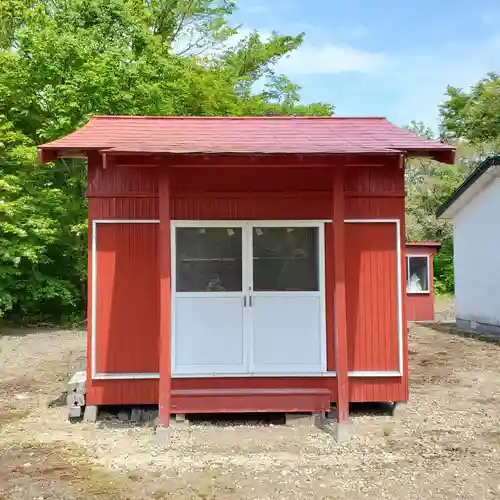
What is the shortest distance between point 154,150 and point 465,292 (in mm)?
10336

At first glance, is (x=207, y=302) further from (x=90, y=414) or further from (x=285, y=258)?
(x=90, y=414)

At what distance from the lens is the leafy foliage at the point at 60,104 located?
11.8 m

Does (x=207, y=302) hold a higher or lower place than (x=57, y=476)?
higher

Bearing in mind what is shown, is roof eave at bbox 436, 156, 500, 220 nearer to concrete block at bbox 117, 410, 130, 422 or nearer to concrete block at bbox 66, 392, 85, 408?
concrete block at bbox 117, 410, 130, 422

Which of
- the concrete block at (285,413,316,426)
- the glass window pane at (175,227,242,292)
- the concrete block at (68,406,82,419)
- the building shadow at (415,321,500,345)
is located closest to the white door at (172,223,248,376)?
the glass window pane at (175,227,242,292)

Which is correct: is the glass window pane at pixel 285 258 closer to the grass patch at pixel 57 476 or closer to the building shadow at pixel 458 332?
the grass patch at pixel 57 476

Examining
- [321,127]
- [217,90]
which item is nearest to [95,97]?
[217,90]

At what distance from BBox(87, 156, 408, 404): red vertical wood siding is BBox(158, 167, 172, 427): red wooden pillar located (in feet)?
1.52

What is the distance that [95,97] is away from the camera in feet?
39.2

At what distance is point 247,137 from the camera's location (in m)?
5.58

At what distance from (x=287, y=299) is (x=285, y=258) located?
41 centimetres

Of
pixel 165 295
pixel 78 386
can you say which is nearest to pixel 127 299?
pixel 165 295

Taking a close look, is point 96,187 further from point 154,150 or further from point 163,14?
point 163,14

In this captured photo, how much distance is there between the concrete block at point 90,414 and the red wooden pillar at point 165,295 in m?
0.89
